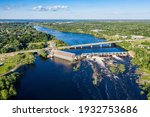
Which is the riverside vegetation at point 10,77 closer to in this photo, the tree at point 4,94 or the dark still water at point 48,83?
the tree at point 4,94

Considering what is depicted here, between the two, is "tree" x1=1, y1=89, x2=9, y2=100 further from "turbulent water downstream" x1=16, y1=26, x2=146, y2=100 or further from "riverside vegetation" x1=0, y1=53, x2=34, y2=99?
"turbulent water downstream" x1=16, y1=26, x2=146, y2=100

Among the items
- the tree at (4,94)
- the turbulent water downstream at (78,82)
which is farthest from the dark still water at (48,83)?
the tree at (4,94)

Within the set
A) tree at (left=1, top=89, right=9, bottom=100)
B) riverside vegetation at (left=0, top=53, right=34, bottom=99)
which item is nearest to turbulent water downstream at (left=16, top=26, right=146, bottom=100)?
riverside vegetation at (left=0, top=53, right=34, bottom=99)

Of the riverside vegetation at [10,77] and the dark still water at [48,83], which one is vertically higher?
the riverside vegetation at [10,77]

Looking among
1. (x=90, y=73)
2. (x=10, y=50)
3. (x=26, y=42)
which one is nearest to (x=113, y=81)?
(x=90, y=73)

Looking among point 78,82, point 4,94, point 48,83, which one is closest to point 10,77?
point 48,83

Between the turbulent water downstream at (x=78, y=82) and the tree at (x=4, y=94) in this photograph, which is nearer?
A: the tree at (x=4, y=94)

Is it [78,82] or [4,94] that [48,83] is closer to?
[78,82]

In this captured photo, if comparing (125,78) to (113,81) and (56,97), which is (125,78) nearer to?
(113,81)

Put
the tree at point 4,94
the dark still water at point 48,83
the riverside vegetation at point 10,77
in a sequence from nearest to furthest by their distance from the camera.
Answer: the tree at point 4,94 < the riverside vegetation at point 10,77 < the dark still water at point 48,83

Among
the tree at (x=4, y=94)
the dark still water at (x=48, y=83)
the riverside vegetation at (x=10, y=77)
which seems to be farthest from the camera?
the dark still water at (x=48, y=83)
